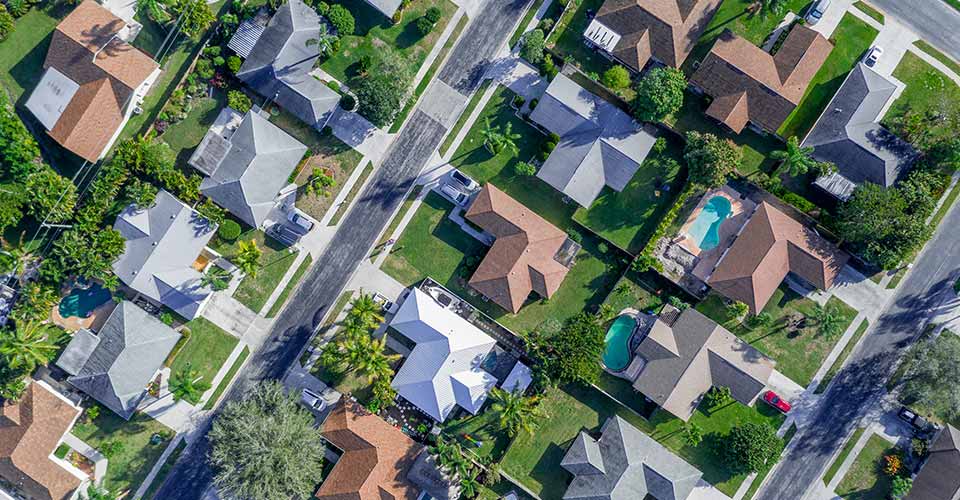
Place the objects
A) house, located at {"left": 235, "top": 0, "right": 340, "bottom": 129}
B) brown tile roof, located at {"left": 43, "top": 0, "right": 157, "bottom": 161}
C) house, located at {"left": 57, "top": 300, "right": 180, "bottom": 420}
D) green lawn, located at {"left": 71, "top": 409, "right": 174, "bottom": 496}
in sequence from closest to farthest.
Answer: house, located at {"left": 57, "top": 300, "right": 180, "bottom": 420} → brown tile roof, located at {"left": 43, "top": 0, "right": 157, "bottom": 161} → house, located at {"left": 235, "top": 0, "right": 340, "bottom": 129} → green lawn, located at {"left": 71, "top": 409, "right": 174, "bottom": 496}

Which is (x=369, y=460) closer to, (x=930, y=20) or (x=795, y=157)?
(x=795, y=157)

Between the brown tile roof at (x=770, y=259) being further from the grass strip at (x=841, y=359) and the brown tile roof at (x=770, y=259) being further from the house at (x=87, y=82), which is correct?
the house at (x=87, y=82)

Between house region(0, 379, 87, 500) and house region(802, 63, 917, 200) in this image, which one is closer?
house region(802, 63, 917, 200)

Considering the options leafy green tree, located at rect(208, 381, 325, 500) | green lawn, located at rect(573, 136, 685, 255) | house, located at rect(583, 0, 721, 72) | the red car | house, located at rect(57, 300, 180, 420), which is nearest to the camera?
leafy green tree, located at rect(208, 381, 325, 500)

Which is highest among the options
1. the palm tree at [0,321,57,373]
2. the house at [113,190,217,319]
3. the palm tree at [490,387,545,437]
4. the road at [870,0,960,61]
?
the road at [870,0,960,61]

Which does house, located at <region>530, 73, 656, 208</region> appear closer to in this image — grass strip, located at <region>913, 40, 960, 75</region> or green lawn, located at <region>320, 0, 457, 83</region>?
green lawn, located at <region>320, 0, 457, 83</region>

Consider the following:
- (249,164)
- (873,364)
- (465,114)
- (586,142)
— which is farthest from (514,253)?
(873,364)

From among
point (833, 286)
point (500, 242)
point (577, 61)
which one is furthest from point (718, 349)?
point (577, 61)

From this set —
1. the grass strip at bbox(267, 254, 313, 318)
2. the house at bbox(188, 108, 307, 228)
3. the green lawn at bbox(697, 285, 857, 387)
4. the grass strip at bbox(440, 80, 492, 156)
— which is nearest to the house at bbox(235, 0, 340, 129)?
the house at bbox(188, 108, 307, 228)
